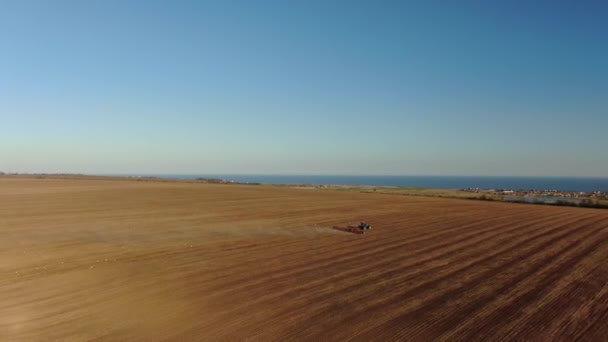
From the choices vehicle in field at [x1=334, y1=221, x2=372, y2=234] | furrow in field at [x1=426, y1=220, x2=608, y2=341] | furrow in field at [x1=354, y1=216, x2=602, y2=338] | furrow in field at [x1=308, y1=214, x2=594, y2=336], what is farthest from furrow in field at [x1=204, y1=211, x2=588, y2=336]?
vehicle in field at [x1=334, y1=221, x2=372, y2=234]

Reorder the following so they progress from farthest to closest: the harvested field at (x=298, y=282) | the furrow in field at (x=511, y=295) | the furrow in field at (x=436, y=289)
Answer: the furrow in field at (x=436, y=289) < the furrow in field at (x=511, y=295) < the harvested field at (x=298, y=282)

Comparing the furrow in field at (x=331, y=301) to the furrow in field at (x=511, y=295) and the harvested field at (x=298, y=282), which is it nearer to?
the harvested field at (x=298, y=282)

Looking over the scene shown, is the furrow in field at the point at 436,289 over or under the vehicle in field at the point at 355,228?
under

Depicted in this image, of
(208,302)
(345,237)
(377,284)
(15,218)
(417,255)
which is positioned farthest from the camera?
(15,218)

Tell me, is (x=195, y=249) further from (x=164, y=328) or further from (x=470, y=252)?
(x=470, y=252)

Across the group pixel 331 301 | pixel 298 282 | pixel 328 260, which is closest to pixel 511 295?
pixel 331 301

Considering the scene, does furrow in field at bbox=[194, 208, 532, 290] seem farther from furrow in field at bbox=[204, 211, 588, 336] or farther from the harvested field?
furrow in field at bbox=[204, 211, 588, 336]

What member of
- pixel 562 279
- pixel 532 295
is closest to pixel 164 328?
pixel 532 295

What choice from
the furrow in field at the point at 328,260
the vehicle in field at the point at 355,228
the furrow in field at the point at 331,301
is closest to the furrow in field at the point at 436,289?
the furrow in field at the point at 331,301

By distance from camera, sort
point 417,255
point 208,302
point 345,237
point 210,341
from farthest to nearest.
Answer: point 345,237, point 417,255, point 208,302, point 210,341
